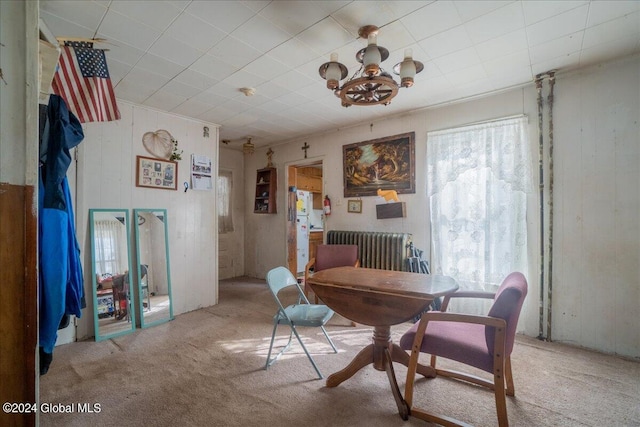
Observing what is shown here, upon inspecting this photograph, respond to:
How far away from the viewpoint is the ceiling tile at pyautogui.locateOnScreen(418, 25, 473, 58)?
2037mm

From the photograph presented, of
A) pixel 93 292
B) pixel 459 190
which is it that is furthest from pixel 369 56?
pixel 93 292

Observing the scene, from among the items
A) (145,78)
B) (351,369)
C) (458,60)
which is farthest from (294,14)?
(351,369)

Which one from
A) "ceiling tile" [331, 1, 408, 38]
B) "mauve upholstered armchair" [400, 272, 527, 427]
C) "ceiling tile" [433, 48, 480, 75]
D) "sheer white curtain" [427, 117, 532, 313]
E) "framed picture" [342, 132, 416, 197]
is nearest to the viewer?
"mauve upholstered armchair" [400, 272, 527, 427]

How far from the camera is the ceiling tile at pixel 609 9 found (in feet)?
5.76

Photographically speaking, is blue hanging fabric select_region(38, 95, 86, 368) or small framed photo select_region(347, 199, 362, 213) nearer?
blue hanging fabric select_region(38, 95, 86, 368)

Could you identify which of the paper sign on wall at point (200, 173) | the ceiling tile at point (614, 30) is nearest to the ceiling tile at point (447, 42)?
the ceiling tile at point (614, 30)

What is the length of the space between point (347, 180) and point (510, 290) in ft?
9.58

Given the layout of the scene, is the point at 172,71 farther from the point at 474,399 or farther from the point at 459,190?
the point at 474,399

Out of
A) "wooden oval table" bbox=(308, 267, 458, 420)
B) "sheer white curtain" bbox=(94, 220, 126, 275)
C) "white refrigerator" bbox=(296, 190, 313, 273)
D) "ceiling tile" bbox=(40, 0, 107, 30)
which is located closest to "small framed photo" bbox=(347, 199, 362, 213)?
"white refrigerator" bbox=(296, 190, 313, 273)

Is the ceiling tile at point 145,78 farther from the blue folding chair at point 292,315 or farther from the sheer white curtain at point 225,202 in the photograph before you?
the sheer white curtain at point 225,202

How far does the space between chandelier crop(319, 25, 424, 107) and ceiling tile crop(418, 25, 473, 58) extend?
0.25m

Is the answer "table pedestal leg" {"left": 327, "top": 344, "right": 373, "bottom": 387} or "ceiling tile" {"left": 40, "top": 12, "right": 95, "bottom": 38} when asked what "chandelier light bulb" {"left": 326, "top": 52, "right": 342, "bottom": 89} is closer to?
"ceiling tile" {"left": 40, "top": 12, "right": 95, "bottom": 38}

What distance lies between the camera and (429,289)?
6.11 feet

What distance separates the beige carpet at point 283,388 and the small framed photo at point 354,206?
1.83 metres
